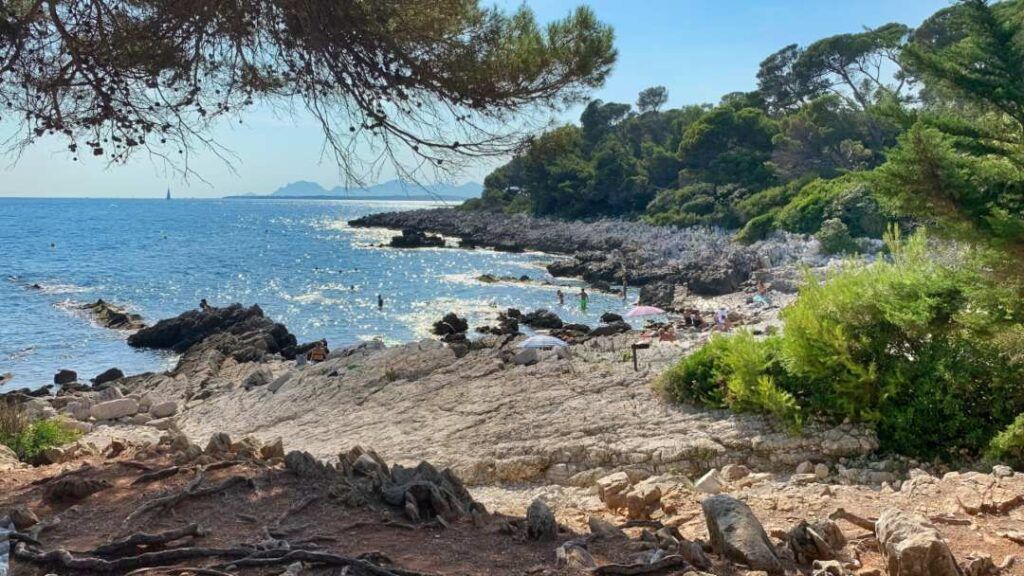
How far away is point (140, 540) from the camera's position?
15.2 ft

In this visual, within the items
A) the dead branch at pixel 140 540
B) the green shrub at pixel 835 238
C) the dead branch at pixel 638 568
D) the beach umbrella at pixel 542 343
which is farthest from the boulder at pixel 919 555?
the green shrub at pixel 835 238

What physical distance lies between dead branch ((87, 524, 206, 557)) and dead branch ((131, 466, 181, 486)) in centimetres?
161

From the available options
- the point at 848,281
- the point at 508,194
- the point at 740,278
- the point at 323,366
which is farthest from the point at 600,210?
the point at 848,281

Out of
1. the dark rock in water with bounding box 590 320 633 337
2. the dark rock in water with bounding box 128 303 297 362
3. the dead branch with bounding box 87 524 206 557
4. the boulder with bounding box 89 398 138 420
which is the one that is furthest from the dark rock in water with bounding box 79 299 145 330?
the dead branch with bounding box 87 524 206 557

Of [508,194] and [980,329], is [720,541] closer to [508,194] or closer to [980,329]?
[980,329]

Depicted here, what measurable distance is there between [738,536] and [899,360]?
5201 millimetres

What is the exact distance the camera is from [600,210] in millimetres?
71125

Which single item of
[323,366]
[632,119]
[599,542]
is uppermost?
[632,119]

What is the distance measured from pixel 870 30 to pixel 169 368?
23157mm

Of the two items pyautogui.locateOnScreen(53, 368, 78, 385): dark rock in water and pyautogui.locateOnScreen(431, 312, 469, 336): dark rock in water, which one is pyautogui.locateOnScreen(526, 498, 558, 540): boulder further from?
pyautogui.locateOnScreen(431, 312, 469, 336): dark rock in water

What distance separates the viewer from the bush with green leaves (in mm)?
8336

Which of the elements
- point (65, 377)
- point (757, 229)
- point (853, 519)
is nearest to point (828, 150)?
point (757, 229)

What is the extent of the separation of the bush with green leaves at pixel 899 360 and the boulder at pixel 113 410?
13448 mm

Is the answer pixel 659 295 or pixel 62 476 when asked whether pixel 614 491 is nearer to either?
pixel 62 476
